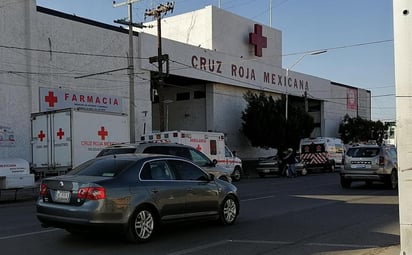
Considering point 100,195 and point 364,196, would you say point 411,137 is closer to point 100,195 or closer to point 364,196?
point 100,195

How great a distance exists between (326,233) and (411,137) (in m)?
5.07

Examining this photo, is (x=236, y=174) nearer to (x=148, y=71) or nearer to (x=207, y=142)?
(x=207, y=142)

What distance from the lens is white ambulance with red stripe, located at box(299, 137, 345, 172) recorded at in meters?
37.4

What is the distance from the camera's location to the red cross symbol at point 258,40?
46.4 m

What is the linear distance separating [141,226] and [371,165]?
13.4 meters

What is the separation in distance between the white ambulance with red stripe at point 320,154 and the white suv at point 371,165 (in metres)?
16.3

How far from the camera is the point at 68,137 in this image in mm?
19297

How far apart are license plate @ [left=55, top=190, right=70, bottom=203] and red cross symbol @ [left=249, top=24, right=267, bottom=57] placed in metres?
39.5

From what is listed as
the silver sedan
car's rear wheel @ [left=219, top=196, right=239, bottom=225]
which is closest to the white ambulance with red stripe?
car's rear wheel @ [left=219, top=196, right=239, bottom=225]

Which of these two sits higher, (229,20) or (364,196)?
(229,20)

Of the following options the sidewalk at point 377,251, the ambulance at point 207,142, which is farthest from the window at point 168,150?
the sidewalk at point 377,251

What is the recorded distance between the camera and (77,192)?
26.5 ft

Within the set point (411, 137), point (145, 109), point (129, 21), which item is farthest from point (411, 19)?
point (145, 109)

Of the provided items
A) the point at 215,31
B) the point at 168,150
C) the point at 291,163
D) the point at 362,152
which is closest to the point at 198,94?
the point at 215,31
